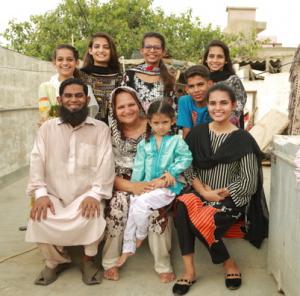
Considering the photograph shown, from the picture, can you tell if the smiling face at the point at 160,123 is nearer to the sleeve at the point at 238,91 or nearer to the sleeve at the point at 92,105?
the sleeve at the point at 92,105

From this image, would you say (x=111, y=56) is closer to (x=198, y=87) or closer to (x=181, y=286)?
(x=198, y=87)

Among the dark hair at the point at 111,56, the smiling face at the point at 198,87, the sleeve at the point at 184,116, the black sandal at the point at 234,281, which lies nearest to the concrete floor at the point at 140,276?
the black sandal at the point at 234,281

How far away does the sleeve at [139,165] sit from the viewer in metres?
3.38

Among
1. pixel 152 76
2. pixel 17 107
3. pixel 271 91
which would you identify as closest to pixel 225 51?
pixel 152 76

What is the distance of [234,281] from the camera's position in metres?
3.08

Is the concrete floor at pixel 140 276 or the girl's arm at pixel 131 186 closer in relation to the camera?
the concrete floor at pixel 140 276

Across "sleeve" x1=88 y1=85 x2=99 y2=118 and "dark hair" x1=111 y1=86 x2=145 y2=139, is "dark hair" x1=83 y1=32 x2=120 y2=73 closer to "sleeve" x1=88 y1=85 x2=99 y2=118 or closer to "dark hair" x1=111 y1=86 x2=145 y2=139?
"sleeve" x1=88 y1=85 x2=99 y2=118

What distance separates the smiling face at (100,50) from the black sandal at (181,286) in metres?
2.26

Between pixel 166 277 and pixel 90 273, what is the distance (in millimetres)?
589

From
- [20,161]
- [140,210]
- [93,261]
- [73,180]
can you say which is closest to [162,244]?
[140,210]

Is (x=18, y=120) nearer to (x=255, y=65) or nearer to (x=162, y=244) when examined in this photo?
(x=162, y=244)

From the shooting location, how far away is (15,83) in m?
7.44

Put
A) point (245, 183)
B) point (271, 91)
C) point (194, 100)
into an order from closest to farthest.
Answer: point (245, 183)
point (194, 100)
point (271, 91)

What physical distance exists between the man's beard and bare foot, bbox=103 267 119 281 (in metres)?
1.20
